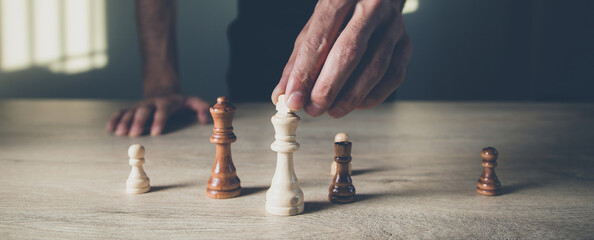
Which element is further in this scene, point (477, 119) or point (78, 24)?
point (78, 24)

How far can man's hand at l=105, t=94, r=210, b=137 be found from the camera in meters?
2.16

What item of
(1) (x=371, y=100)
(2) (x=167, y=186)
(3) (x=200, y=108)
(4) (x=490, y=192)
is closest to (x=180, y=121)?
(3) (x=200, y=108)

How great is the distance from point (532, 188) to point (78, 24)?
555cm

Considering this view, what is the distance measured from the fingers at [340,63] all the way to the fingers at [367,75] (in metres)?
0.04

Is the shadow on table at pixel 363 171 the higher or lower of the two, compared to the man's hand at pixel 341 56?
lower

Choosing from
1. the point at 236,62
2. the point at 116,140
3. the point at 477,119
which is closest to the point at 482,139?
the point at 477,119

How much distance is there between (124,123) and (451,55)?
4296mm

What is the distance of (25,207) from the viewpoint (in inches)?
42.3

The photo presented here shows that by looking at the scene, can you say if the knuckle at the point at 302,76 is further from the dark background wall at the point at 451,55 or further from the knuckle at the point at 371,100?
the dark background wall at the point at 451,55

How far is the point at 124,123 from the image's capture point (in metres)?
2.18

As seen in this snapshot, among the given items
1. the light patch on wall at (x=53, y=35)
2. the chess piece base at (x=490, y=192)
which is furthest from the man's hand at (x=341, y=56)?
the light patch on wall at (x=53, y=35)

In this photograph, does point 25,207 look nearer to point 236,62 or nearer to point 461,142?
point 461,142

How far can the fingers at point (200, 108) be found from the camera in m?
2.50

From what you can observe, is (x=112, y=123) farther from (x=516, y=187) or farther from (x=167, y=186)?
(x=516, y=187)
